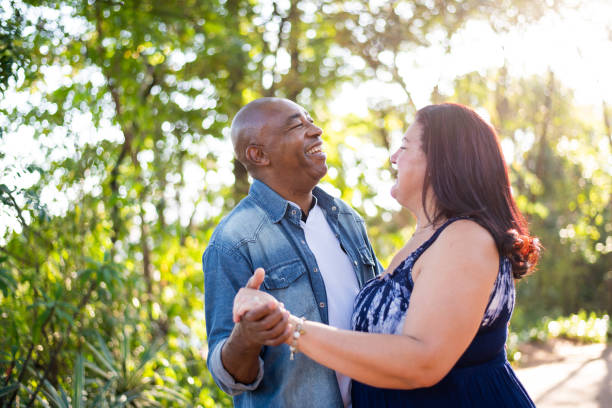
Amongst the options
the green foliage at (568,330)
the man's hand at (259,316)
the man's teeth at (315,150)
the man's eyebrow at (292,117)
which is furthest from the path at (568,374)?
the man's hand at (259,316)

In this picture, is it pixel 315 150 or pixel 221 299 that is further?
pixel 315 150

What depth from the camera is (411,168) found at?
7.23ft

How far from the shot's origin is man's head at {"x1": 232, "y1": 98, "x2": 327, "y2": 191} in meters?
2.83

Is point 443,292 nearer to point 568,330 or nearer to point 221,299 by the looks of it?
point 221,299

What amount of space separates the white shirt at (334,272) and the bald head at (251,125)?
410 millimetres

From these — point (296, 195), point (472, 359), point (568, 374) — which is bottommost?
point (568, 374)

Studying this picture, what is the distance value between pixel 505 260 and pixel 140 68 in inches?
163

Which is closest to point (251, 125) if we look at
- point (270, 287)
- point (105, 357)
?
point (270, 287)

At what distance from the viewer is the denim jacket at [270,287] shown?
2287mm

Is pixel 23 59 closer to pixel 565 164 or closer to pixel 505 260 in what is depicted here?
pixel 505 260

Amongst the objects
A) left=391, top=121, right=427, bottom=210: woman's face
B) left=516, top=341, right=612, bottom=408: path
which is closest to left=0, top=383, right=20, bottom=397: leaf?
left=391, top=121, right=427, bottom=210: woman's face

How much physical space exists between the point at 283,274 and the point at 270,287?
80 mm

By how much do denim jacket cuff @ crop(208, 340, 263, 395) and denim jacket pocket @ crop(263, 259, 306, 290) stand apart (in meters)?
0.31

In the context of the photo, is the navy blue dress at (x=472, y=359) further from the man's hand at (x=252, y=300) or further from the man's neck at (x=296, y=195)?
the man's neck at (x=296, y=195)
